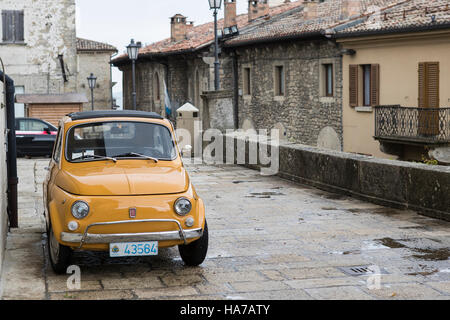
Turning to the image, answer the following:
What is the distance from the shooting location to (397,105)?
2362 cm

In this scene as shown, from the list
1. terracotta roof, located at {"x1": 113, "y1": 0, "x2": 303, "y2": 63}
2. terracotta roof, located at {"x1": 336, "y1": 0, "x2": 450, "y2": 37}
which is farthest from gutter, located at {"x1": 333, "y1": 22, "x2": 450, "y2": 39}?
terracotta roof, located at {"x1": 113, "y1": 0, "x2": 303, "y2": 63}

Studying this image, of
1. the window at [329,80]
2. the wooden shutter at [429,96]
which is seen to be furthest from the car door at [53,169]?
the window at [329,80]

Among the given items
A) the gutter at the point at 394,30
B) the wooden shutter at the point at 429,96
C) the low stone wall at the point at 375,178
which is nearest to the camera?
the low stone wall at the point at 375,178

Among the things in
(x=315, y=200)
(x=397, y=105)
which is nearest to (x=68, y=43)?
(x=397, y=105)

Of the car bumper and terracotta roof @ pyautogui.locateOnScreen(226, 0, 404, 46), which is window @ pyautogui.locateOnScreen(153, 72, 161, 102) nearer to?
terracotta roof @ pyautogui.locateOnScreen(226, 0, 404, 46)

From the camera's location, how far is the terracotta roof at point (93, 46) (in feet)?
177

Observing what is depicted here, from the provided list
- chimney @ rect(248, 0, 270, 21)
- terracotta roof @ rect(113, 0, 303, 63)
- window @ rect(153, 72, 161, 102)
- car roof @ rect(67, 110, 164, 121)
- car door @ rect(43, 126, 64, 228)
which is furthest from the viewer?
window @ rect(153, 72, 161, 102)

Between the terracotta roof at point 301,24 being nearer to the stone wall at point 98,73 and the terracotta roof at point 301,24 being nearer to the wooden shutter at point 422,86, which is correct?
the wooden shutter at point 422,86

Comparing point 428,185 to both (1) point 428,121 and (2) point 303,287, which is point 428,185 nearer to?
(2) point 303,287

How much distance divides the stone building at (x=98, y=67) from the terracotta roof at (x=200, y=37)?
4.61 m

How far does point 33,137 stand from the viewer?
2417cm

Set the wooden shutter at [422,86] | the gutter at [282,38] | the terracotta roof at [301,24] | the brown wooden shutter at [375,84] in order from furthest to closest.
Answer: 1. the terracotta roof at [301,24]
2. the gutter at [282,38]
3. the brown wooden shutter at [375,84]
4. the wooden shutter at [422,86]

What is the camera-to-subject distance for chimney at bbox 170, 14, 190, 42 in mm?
44688

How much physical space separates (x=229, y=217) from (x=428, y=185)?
2.98 metres
